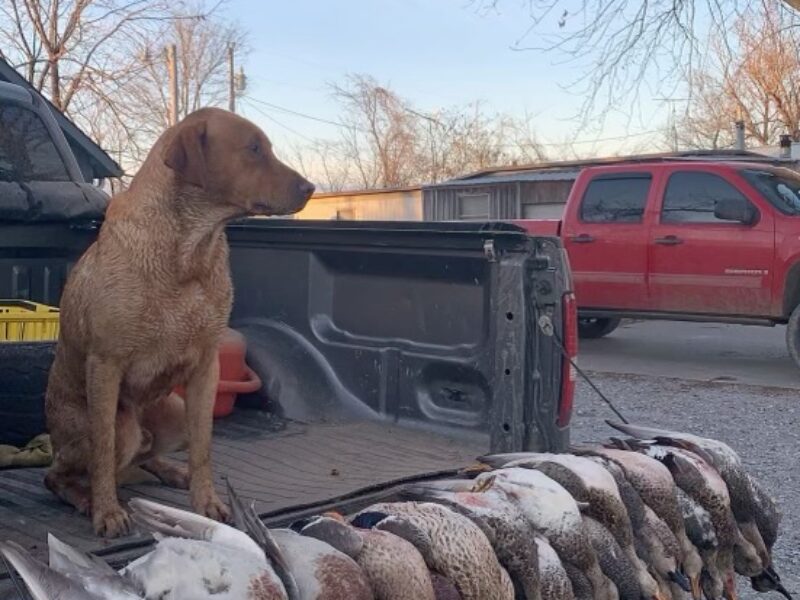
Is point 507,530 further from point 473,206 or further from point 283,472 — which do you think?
point 473,206

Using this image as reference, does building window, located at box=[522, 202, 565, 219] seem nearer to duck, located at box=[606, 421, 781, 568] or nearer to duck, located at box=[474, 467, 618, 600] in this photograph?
duck, located at box=[606, 421, 781, 568]

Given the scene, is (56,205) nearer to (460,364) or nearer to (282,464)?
(282,464)

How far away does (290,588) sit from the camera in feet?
6.72

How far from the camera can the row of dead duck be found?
1.96m

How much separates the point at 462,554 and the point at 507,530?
19 cm

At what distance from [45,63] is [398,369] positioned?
19.0 metres

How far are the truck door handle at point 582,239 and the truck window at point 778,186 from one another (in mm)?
1750

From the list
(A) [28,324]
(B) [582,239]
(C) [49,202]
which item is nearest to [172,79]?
(B) [582,239]

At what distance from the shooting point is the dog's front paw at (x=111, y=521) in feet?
9.55

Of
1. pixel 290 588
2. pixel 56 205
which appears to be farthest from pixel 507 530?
pixel 56 205

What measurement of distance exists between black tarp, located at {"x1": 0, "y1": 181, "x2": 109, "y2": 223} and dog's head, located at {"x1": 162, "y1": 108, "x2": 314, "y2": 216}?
99 cm

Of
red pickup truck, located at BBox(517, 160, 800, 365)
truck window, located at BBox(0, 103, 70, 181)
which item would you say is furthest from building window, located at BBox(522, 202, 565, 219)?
truck window, located at BBox(0, 103, 70, 181)

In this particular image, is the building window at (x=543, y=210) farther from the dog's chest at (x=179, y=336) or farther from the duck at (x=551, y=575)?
the duck at (x=551, y=575)

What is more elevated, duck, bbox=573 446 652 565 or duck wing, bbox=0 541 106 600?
duck wing, bbox=0 541 106 600
